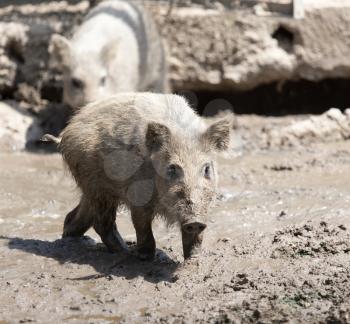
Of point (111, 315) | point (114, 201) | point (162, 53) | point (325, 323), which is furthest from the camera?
point (162, 53)

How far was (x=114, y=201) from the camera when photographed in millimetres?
5797

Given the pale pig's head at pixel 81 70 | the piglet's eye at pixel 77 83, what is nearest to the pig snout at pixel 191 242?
the pale pig's head at pixel 81 70

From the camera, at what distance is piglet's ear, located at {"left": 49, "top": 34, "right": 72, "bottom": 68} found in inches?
386

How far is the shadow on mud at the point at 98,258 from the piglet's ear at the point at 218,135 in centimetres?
82

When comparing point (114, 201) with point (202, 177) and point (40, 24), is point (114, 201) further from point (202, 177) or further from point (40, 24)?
point (40, 24)

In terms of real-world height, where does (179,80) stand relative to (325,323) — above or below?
below

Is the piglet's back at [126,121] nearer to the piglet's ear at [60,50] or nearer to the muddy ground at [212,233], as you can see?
the muddy ground at [212,233]

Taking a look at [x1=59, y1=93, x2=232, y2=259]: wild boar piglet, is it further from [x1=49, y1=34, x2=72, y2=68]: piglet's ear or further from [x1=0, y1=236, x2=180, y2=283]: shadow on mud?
[x1=49, y1=34, x2=72, y2=68]: piglet's ear

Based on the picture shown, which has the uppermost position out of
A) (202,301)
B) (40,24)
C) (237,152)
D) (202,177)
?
(202,177)

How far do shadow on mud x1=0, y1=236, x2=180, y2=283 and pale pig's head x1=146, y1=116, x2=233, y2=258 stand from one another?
0.27m

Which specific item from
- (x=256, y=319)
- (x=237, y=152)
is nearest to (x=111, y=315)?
(x=256, y=319)

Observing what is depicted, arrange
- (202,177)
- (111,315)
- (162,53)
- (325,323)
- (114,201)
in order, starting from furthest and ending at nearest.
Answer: (162,53) < (114,201) < (202,177) < (111,315) < (325,323)

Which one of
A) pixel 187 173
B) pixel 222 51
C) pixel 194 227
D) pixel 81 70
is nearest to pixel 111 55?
pixel 81 70

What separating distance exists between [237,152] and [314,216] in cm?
293
